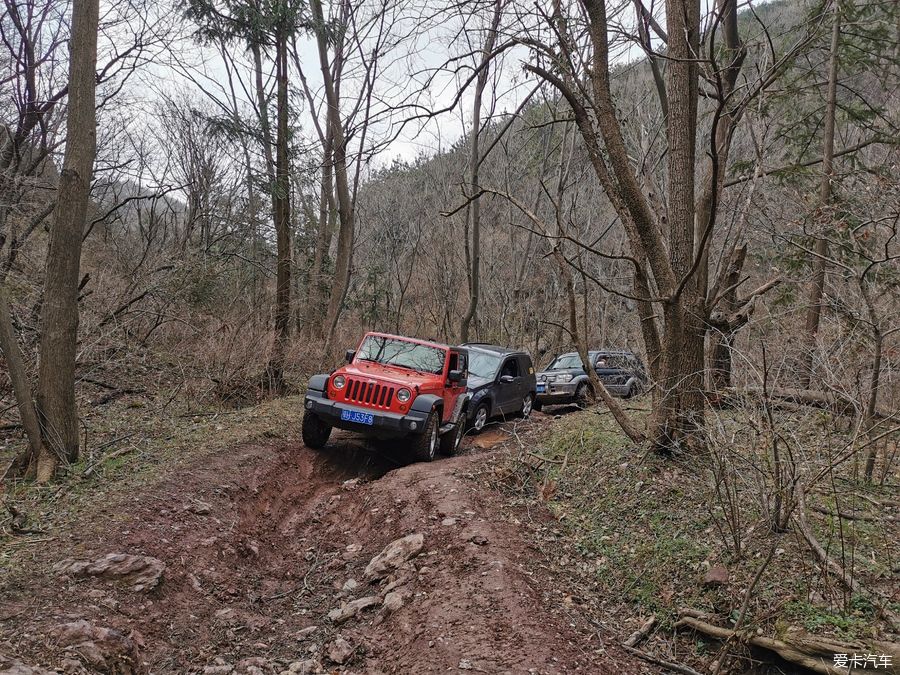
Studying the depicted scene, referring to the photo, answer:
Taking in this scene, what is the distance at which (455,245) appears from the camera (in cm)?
3147

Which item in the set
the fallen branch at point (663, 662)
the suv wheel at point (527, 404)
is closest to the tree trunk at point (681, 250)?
the fallen branch at point (663, 662)

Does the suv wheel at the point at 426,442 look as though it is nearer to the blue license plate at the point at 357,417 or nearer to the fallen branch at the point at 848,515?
the blue license plate at the point at 357,417

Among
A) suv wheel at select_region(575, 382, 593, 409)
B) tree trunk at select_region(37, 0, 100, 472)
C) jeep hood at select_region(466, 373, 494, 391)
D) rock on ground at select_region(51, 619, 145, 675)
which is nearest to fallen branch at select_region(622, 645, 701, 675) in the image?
rock on ground at select_region(51, 619, 145, 675)

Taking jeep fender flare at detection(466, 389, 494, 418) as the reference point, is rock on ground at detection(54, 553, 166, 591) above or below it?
below

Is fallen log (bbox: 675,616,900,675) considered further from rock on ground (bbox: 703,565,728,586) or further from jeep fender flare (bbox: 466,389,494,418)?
jeep fender flare (bbox: 466,389,494,418)

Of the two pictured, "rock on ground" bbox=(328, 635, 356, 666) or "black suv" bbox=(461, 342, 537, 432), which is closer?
"rock on ground" bbox=(328, 635, 356, 666)

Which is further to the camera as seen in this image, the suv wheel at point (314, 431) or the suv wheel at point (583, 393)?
the suv wheel at point (583, 393)

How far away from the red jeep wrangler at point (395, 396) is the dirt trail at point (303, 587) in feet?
3.10

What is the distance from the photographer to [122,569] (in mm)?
4820

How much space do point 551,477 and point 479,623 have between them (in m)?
3.34

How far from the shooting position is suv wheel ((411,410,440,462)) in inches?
346

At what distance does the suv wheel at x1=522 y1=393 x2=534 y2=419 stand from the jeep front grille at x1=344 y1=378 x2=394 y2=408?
582 cm

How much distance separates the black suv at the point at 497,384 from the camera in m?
11.8

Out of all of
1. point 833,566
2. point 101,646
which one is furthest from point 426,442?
point 833,566
